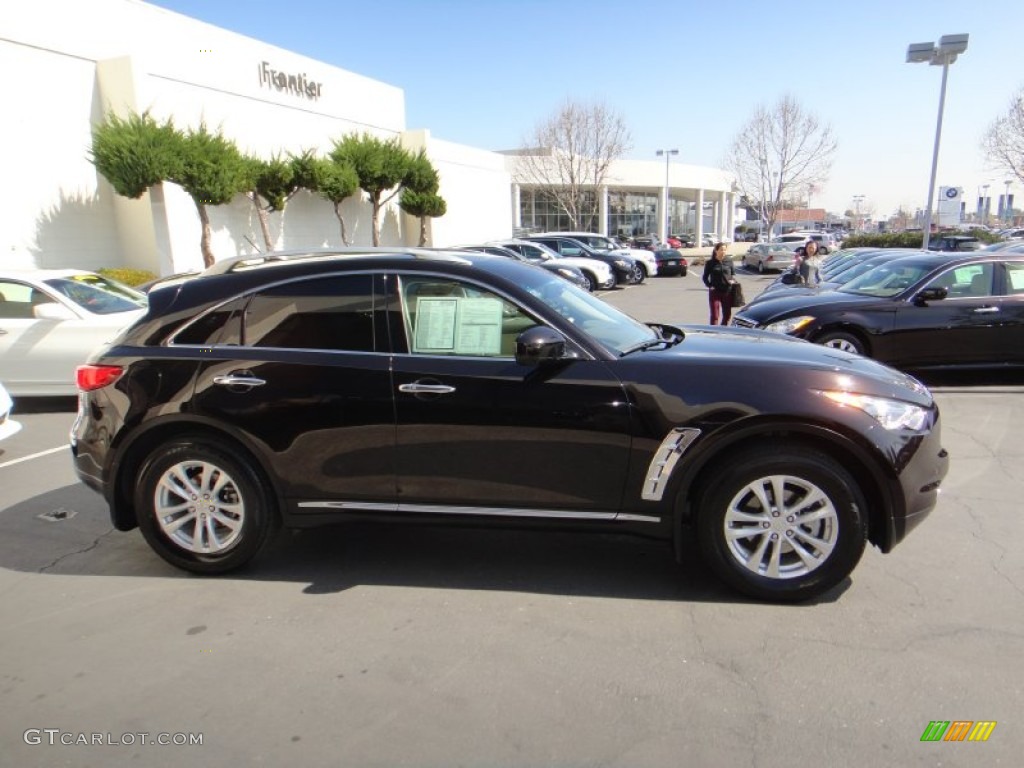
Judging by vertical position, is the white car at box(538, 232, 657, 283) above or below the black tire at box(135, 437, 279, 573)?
above

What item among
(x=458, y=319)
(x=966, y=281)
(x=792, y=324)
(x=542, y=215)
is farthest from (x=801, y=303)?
(x=542, y=215)

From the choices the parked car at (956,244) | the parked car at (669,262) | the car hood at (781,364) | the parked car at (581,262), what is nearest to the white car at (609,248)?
the parked car at (669,262)

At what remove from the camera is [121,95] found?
62.4 feet

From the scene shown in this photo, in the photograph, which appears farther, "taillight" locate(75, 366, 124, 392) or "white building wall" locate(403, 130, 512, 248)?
"white building wall" locate(403, 130, 512, 248)

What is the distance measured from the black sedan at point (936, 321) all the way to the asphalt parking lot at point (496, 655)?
376cm

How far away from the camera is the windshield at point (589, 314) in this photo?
370cm

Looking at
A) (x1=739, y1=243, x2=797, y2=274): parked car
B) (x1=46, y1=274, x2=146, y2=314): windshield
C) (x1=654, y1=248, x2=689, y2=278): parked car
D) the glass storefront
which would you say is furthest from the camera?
the glass storefront

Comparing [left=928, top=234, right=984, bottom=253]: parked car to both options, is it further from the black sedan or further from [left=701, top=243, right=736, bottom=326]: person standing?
the black sedan

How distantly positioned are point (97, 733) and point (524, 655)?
5.48 ft

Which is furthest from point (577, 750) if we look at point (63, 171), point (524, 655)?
point (63, 171)

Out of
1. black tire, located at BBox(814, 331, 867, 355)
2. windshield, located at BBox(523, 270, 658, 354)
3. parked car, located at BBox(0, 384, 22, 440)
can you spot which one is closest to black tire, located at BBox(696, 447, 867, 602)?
windshield, located at BBox(523, 270, 658, 354)

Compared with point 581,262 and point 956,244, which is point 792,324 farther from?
point 956,244

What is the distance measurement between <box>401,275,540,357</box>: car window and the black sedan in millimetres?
5265

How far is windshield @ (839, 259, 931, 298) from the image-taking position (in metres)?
8.25
